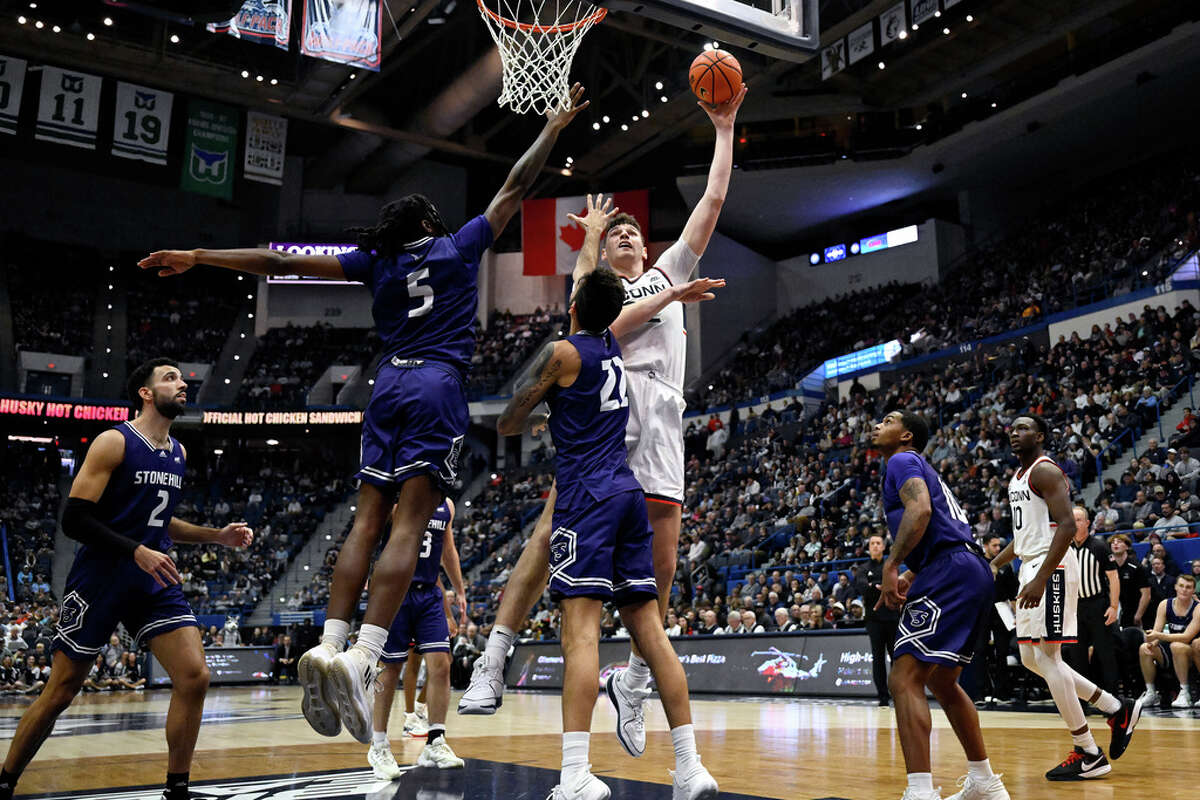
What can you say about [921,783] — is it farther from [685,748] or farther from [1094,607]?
[1094,607]

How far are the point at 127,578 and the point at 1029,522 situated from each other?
5115mm

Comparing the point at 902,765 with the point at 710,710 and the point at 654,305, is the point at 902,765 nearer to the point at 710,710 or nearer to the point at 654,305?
the point at 654,305

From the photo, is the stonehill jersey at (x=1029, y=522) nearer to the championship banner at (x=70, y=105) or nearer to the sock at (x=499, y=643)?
the sock at (x=499, y=643)

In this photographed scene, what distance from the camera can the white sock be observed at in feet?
12.5

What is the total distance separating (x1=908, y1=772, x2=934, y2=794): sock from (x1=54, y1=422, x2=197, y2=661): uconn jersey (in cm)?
328

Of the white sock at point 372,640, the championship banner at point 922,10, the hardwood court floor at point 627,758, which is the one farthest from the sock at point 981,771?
the championship banner at point 922,10

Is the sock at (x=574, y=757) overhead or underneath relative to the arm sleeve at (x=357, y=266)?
underneath

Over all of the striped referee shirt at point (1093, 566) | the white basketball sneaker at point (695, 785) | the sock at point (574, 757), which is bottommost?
the white basketball sneaker at point (695, 785)

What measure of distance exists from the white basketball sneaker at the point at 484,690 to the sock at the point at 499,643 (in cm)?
2

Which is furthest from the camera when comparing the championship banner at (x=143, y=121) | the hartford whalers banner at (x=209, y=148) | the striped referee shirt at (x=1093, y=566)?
the hartford whalers banner at (x=209, y=148)

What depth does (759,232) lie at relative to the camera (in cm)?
3331

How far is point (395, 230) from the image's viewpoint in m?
4.21

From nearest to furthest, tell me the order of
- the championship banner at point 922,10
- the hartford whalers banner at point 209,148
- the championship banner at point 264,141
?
the championship banner at point 922,10 → the hartford whalers banner at point 209,148 → the championship banner at point 264,141

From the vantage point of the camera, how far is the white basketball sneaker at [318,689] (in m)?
3.59
